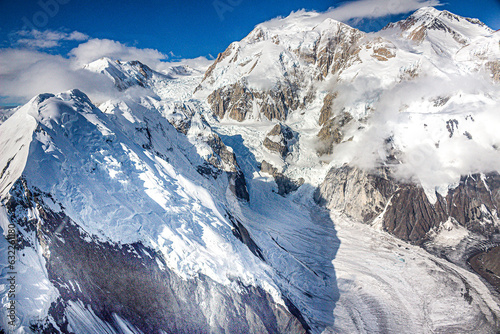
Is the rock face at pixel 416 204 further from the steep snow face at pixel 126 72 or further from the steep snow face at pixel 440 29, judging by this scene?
the steep snow face at pixel 126 72

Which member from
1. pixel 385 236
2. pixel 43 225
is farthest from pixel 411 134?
pixel 43 225

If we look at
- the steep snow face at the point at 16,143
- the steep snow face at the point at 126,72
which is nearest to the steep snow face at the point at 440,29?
the steep snow face at the point at 126,72

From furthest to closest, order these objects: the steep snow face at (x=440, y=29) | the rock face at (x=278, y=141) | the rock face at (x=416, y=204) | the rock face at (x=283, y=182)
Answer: the steep snow face at (x=440, y=29), the rock face at (x=278, y=141), the rock face at (x=283, y=182), the rock face at (x=416, y=204)

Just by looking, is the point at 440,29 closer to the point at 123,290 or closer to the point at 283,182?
the point at 283,182

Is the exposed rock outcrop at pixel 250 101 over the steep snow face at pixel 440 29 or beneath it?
beneath

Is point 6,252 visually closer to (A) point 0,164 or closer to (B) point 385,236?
(A) point 0,164

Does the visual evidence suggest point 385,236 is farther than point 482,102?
No

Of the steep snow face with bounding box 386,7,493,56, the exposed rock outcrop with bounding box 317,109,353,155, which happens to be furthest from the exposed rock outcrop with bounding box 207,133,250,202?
the steep snow face with bounding box 386,7,493,56

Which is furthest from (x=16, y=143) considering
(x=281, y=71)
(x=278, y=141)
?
(x=281, y=71)
